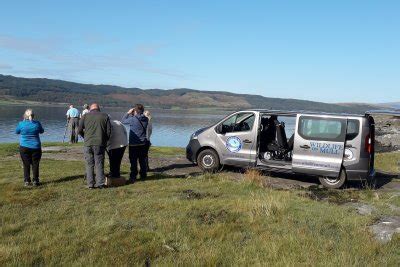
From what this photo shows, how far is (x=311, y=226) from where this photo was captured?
687cm

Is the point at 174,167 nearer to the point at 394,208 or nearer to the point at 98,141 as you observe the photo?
the point at 98,141

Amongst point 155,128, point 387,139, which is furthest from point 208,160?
point 155,128

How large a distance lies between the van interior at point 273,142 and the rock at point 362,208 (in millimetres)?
3273

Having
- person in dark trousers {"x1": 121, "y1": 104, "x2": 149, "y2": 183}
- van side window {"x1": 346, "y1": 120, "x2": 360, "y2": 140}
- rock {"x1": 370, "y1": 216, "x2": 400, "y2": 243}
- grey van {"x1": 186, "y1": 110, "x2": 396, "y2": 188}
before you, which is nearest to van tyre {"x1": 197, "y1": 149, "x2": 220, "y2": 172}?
grey van {"x1": 186, "y1": 110, "x2": 396, "y2": 188}

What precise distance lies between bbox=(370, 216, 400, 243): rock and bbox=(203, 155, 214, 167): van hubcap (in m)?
5.95

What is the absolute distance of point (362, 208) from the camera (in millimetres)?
8562

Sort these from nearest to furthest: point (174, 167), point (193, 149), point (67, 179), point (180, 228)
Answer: point (180, 228) → point (67, 179) → point (193, 149) → point (174, 167)

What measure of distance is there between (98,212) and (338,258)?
3.91 meters

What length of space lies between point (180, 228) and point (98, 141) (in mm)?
3982

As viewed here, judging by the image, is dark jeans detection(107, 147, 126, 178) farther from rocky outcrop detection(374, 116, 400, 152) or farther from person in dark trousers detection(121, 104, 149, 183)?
rocky outcrop detection(374, 116, 400, 152)

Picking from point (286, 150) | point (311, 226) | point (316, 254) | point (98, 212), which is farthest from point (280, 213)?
point (286, 150)

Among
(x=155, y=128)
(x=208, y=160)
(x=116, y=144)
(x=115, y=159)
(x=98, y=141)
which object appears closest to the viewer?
(x=98, y=141)

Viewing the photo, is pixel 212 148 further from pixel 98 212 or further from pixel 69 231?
pixel 69 231

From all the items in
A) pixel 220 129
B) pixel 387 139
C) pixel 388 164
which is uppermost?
pixel 220 129
